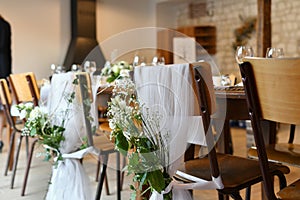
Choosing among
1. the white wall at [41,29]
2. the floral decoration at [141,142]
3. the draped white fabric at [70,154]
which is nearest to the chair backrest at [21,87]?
the draped white fabric at [70,154]

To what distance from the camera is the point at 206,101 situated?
1.50 meters

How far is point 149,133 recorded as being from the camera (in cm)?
153

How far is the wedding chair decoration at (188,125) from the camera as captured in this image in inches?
59.9

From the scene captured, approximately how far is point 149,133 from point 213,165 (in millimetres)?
265

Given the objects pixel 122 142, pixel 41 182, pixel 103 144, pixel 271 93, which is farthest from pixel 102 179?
pixel 271 93

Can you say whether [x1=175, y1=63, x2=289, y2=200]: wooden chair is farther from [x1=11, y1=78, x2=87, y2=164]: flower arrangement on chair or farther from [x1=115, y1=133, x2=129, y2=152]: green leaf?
[x1=11, y1=78, x2=87, y2=164]: flower arrangement on chair

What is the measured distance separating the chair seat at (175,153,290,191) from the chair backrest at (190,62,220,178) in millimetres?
91

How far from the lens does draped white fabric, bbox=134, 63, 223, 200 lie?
1.57m

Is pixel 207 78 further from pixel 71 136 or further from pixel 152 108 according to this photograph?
pixel 71 136

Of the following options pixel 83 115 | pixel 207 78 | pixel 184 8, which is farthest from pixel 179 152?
pixel 184 8

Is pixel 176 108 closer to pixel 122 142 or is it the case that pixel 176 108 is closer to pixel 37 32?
pixel 122 142

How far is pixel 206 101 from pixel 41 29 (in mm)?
6839

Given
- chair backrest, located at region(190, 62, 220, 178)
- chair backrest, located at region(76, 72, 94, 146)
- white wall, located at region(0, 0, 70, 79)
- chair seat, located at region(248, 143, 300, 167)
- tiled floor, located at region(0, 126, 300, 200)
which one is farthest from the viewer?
white wall, located at region(0, 0, 70, 79)

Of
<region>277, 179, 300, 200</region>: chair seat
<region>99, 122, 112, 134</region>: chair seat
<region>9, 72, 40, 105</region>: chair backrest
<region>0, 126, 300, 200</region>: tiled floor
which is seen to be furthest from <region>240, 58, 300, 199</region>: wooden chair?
<region>9, 72, 40, 105</region>: chair backrest
